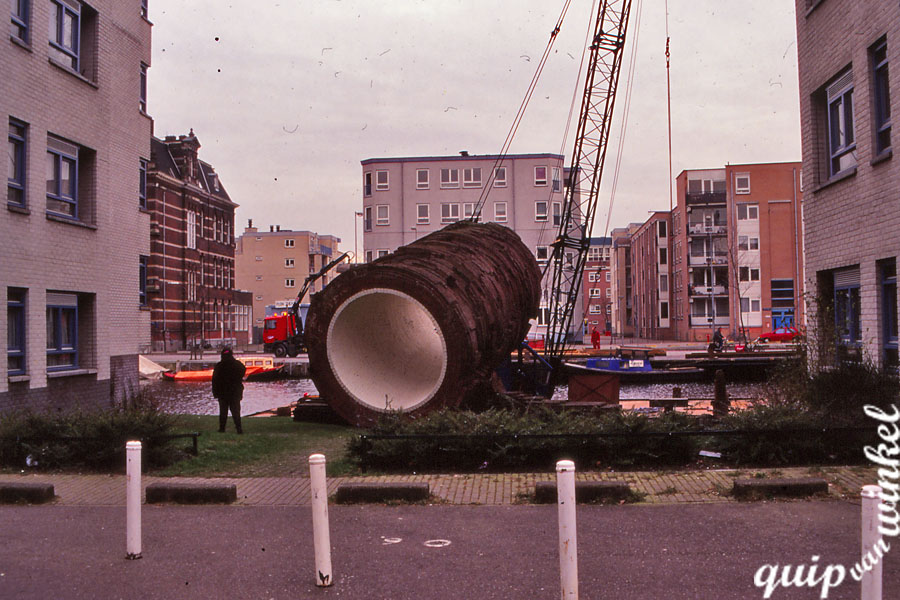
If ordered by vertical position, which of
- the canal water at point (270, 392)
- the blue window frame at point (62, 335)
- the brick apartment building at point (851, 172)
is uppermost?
the brick apartment building at point (851, 172)

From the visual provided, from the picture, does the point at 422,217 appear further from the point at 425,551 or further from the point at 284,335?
the point at 425,551

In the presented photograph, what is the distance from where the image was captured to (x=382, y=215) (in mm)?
77062

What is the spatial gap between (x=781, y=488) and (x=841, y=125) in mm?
9228

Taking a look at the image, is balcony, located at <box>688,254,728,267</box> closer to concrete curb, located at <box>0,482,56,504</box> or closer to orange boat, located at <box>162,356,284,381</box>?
orange boat, located at <box>162,356,284,381</box>

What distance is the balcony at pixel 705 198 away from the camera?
76.6 m

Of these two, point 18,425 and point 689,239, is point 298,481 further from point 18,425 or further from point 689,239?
point 689,239

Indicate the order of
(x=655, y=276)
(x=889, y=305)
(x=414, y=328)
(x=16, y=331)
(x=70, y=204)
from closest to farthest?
1. (x=889, y=305)
2. (x=16, y=331)
3. (x=70, y=204)
4. (x=414, y=328)
5. (x=655, y=276)

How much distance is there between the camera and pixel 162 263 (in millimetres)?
65875

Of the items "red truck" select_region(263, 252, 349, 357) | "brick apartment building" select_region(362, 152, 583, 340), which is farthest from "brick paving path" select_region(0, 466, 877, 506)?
"brick apartment building" select_region(362, 152, 583, 340)

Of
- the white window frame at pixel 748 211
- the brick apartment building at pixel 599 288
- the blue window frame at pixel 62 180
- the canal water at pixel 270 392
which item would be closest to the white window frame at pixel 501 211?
the white window frame at pixel 748 211

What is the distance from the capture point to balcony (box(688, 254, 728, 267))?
75.1 metres

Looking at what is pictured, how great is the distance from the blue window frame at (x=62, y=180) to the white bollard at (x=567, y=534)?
Result: 15855mm

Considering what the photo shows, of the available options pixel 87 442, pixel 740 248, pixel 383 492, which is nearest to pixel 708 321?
pixel 740 248

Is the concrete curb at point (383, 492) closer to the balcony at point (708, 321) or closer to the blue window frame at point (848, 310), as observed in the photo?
the blue window frame at point (848, 310)
